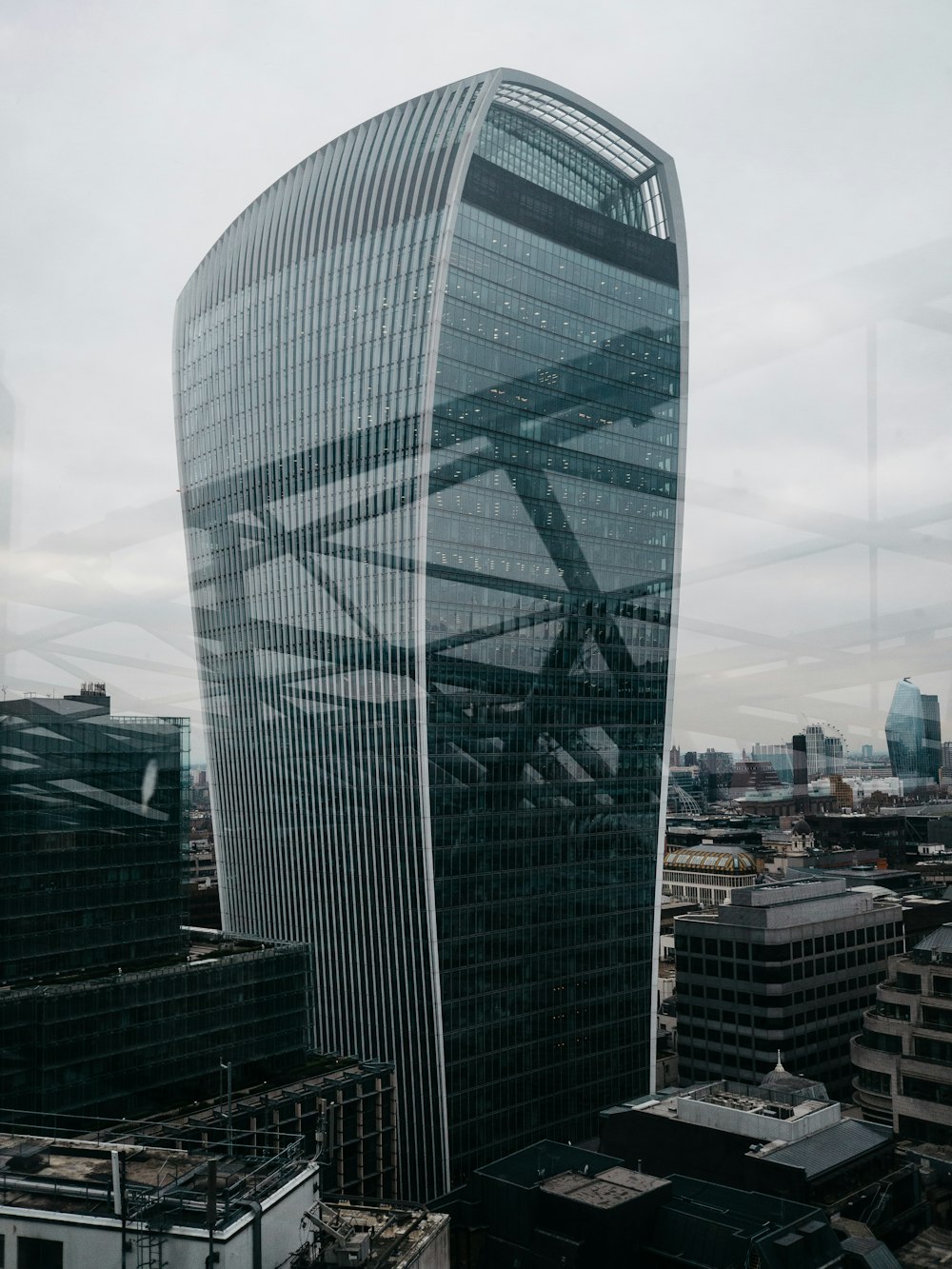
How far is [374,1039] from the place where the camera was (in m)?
23.2

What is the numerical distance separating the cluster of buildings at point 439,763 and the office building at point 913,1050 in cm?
6

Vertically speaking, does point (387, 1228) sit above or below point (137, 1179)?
below

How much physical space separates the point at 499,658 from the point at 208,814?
1126 cm

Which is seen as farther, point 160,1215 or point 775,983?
point 775,983

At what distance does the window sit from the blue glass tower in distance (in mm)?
15895

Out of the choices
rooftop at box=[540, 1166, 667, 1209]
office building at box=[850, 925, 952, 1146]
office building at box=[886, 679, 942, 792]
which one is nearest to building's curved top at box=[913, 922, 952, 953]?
office building at box=[850, 925, 952, 1146]

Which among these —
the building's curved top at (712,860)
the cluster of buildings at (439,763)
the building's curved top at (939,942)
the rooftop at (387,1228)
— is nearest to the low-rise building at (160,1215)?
the rooftop at (387,1228)

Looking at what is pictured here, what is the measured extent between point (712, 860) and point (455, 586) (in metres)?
23.4

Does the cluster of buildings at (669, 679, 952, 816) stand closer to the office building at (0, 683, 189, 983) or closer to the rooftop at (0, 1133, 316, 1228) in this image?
the rooftop at (0, 1133, 316, 1228)

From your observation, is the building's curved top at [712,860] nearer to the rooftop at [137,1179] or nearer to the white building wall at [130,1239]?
the rooftop at [137,1179]

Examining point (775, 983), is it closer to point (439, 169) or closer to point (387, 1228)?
point (387, 1228)

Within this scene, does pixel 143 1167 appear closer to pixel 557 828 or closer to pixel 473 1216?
pixel 473 1216

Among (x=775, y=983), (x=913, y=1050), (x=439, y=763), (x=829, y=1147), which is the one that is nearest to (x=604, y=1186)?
(x=829, y=1147)

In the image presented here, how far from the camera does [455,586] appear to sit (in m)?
22.5
